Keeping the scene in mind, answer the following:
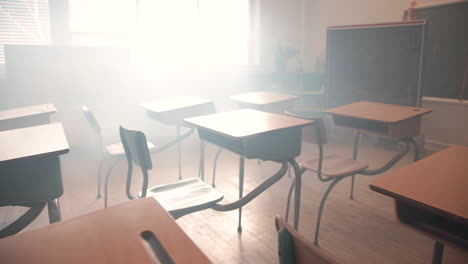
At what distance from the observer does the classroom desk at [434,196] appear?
1037mm

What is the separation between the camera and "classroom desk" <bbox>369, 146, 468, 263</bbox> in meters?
1.04

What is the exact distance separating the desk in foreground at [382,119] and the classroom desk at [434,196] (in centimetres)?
71

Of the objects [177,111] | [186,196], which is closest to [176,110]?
[177,111]

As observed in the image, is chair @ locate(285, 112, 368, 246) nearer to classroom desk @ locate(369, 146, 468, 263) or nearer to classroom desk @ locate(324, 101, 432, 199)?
classroom desk @ locate(324, 101, 432, 199)

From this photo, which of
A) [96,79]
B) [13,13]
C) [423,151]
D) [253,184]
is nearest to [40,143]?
[253,184]

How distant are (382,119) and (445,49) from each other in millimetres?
2315

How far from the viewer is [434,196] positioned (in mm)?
1090

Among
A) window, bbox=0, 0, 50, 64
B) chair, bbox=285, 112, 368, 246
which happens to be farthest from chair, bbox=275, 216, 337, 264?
window, bbox=0, 0, 50, 64

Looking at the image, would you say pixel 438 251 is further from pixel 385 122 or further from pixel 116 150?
pixel 116 150

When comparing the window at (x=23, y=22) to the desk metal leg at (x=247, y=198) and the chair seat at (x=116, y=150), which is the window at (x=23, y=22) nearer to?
the chair seat at (x=116, y=150)

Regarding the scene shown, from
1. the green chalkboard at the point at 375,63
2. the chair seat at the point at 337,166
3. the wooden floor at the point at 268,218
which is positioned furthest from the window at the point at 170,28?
the chair seat at the point at 337,166

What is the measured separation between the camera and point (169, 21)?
4.67 meters

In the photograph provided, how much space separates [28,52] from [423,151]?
4.26 meters

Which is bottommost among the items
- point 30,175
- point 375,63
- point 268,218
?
point 268,218
